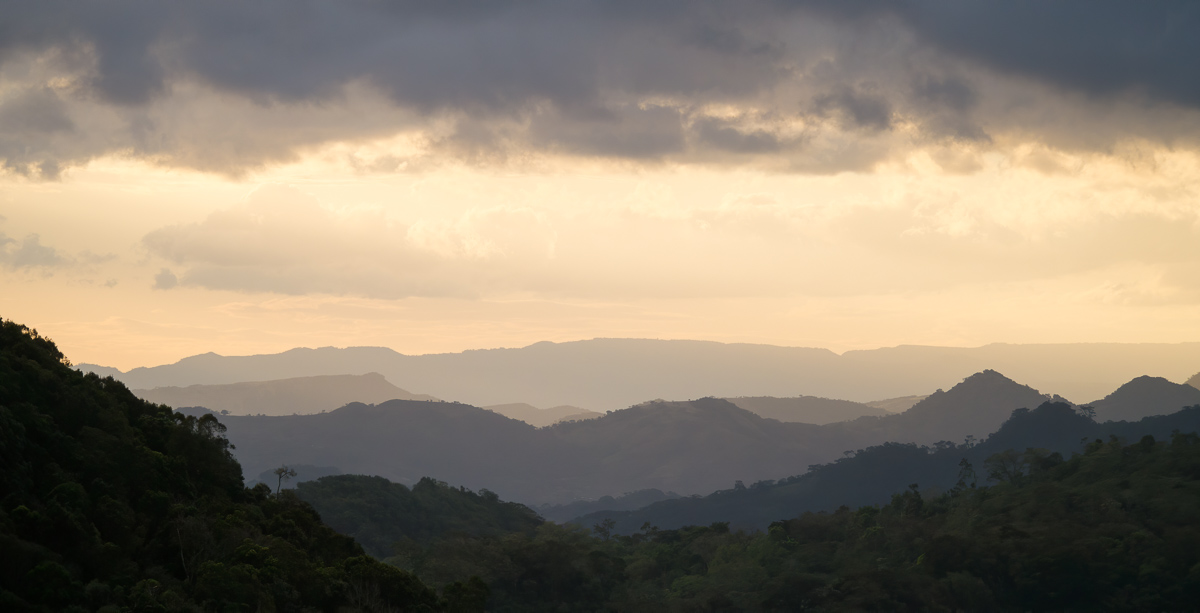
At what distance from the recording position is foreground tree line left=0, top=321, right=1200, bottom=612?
4738cm

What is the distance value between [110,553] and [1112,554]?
10473 centimetres

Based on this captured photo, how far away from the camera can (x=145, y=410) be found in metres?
70.4

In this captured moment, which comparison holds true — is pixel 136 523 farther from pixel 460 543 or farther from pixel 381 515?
pixel 381 515

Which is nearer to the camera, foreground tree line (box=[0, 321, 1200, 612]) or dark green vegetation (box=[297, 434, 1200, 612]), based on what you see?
foreground tree line (box=[0, 321, 1200, 612])

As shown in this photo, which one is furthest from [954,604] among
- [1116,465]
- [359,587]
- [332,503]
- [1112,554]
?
[332,503]

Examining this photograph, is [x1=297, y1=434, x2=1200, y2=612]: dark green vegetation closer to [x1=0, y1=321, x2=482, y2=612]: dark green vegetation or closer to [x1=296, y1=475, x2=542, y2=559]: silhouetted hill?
[x1=296, y1=475, x2=542, y2=559]: silhouetted hill

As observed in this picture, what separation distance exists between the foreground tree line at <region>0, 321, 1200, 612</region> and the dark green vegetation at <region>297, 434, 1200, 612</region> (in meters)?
0.28

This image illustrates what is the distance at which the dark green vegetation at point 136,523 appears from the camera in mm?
43500

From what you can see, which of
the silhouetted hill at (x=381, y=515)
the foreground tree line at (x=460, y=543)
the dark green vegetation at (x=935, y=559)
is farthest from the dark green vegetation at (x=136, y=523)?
the silhouetted hill at (x=381, y=515)

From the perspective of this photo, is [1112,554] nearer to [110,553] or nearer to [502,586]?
[502,586]

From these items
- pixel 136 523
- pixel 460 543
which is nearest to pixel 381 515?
pixel 460 543

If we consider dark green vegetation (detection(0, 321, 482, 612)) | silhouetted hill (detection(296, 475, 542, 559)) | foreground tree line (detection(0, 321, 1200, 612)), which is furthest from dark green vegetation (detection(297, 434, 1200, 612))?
dark green vegetation (detection(0, 321, 482, 612))

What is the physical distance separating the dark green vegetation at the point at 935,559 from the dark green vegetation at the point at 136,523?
47417 mm

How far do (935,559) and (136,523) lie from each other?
94680mm
